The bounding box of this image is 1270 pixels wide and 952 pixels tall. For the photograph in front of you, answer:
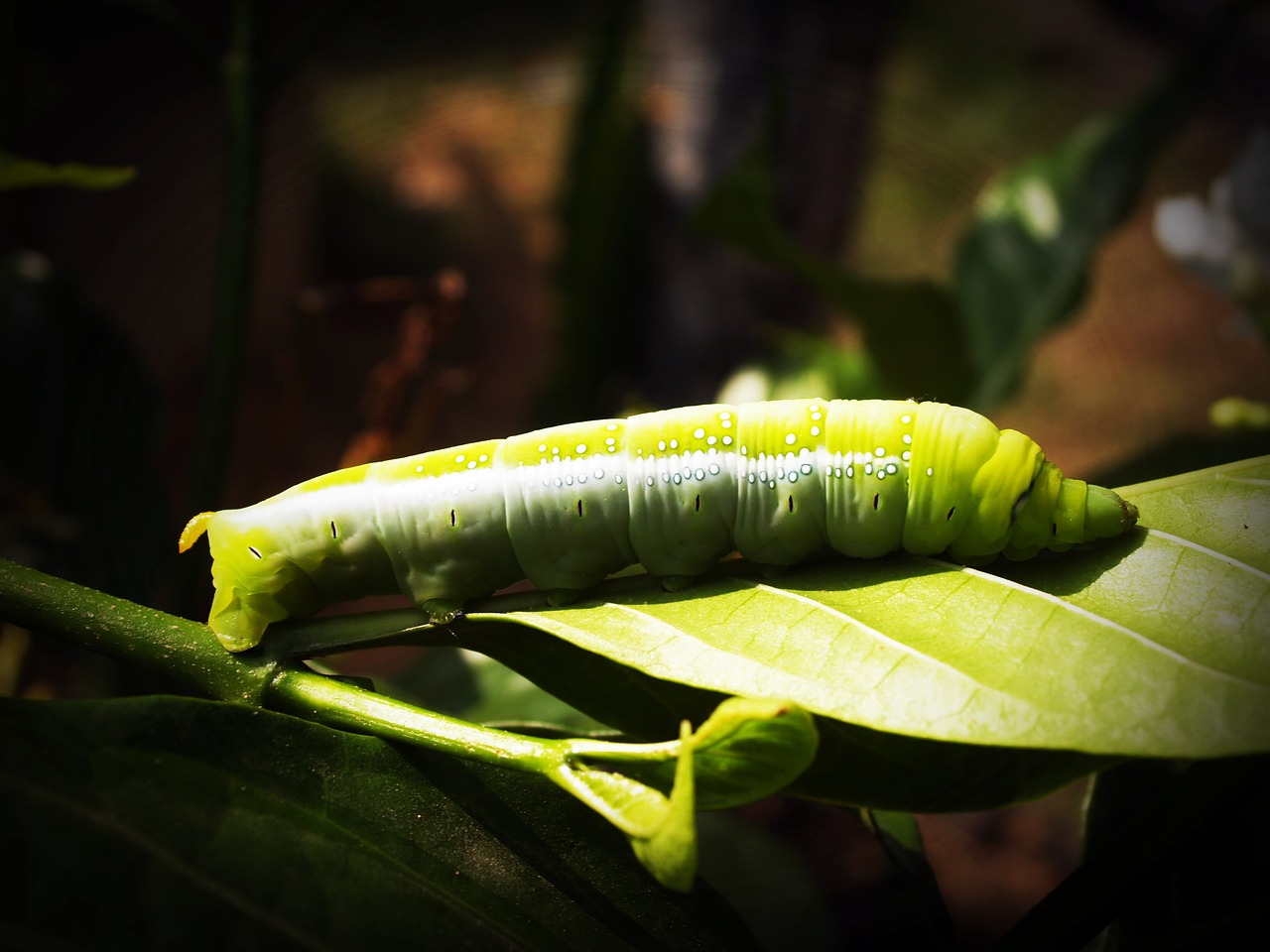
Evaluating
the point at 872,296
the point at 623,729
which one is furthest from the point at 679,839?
the point at 872,296

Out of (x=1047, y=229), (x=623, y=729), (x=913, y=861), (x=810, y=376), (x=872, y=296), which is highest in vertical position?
(x=1047, y=229)

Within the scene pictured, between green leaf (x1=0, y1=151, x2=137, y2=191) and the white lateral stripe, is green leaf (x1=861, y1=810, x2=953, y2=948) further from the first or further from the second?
green leaf (x1=0, y1=151, x2=137, y2=191)

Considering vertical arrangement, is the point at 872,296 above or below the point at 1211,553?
above

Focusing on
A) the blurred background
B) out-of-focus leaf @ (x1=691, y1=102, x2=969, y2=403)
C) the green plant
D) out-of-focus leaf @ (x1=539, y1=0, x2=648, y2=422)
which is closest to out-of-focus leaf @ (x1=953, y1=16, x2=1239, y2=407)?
the blurred background

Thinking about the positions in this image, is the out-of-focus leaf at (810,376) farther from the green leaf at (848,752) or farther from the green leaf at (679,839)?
the green leaf at (679,839)

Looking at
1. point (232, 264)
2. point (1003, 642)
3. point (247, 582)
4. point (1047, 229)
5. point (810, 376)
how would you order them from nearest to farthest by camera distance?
1. point (1003, 642)
2. point (247, 582)
3. point (232, 264)
4. point (1047, 229)
5. point (810, 376)

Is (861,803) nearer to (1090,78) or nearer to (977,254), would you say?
(977,254)

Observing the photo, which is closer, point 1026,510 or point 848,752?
point 848,752

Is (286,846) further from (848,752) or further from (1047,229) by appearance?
(1047,229)
